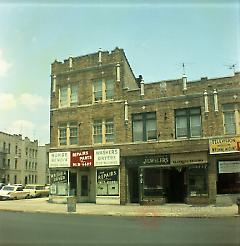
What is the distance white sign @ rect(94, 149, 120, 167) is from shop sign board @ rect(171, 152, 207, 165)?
4.47 metres

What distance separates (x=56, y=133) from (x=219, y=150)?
551 inches

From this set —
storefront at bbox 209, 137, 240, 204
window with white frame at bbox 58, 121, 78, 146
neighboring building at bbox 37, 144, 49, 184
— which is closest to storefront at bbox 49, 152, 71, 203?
window with white frame at bbox 58, 121, 78, 146

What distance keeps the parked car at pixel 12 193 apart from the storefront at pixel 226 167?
2369 centimetres

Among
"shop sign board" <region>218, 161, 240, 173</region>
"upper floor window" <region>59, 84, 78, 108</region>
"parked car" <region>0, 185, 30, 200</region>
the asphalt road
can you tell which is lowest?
the asphalt road

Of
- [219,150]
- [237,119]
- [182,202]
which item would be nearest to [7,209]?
[182,202]

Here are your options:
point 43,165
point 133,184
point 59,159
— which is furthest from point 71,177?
point 43,165

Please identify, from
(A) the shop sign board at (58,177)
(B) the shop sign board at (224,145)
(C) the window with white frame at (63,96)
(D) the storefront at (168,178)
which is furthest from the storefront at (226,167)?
(C) the window with white frame at (63,96)

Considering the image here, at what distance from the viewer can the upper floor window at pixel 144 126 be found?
30.3 m

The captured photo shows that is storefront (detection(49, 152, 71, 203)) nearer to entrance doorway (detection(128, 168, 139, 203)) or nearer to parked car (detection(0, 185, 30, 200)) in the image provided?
entrance doorway (detection(128, 168, 139, 203))

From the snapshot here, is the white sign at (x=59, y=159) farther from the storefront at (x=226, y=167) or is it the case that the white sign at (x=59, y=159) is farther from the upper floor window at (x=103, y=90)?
the storefront at (x=226, y=167)

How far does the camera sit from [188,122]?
95.9 ft

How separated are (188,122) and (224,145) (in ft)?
10.6

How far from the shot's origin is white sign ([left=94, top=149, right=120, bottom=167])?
30.9m

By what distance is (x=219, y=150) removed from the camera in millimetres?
27516
